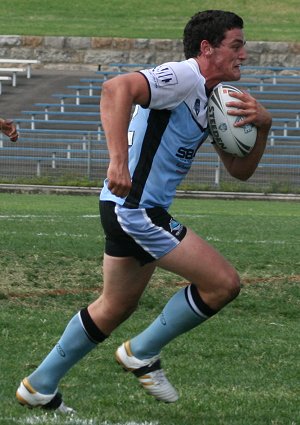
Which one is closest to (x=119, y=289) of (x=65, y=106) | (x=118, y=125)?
(x=118, y=125)

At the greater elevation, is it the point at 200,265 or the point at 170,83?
the point at 170,83

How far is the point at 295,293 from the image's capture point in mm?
10117

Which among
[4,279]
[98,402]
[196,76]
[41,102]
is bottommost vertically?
[41,102]

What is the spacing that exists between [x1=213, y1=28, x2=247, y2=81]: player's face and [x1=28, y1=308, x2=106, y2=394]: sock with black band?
1.42 m

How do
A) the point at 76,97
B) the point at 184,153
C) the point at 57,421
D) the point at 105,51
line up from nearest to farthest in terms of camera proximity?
the point at 57,421
the point at 184,153
the point at 76,97
the point at 105,51

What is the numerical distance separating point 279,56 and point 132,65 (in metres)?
5.25

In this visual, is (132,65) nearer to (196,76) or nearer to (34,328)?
(34,328)

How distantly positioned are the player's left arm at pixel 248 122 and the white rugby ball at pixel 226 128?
3cm

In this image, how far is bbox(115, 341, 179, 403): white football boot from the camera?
593 centimetres

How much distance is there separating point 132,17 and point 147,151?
131 feet

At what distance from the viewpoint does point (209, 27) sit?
5.87m

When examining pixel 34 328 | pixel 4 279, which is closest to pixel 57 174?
pixel 4 279

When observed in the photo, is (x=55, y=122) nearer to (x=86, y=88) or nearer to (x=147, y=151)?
(x=86, y=88)

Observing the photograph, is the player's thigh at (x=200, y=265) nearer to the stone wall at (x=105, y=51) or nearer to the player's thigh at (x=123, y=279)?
the player's thigh at (x=123, y=279)
